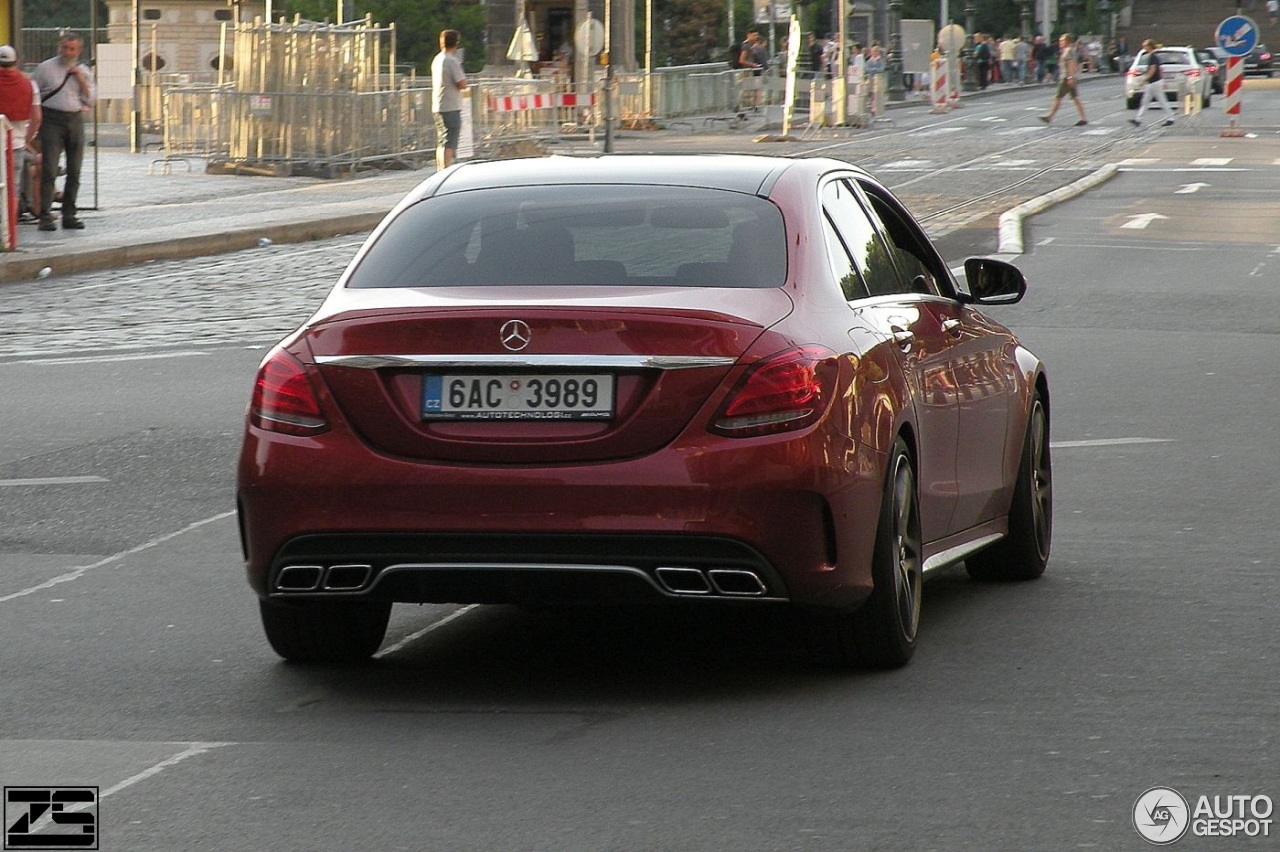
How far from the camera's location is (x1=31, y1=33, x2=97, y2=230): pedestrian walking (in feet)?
79.6

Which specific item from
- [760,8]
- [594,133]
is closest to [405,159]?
[594,133]

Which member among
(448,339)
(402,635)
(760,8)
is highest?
(760,8)

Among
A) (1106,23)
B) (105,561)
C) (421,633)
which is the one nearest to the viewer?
(421,633)

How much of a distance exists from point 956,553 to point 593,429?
68.3 inches

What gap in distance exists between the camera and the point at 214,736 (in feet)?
18.9

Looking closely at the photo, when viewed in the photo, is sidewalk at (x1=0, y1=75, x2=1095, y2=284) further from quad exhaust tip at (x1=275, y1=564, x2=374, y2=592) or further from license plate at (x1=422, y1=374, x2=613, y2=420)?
license plate at (x1=422, y1=374, x2=613, y2=420)

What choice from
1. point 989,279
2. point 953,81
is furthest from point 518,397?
point 953,81

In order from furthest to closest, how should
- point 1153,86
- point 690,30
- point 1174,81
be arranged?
point 690,30 → point 1174,81 → point 1153,86

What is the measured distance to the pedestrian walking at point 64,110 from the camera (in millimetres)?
24266

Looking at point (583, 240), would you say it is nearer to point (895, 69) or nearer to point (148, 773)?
point (148, 773)

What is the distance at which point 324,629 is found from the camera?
6.55 metres

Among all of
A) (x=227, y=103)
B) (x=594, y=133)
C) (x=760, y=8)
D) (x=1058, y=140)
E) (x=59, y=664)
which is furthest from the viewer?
(x=760, y=8)

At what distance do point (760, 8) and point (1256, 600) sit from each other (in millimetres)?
60749

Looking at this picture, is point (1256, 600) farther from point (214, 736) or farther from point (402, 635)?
point (214, 736)
